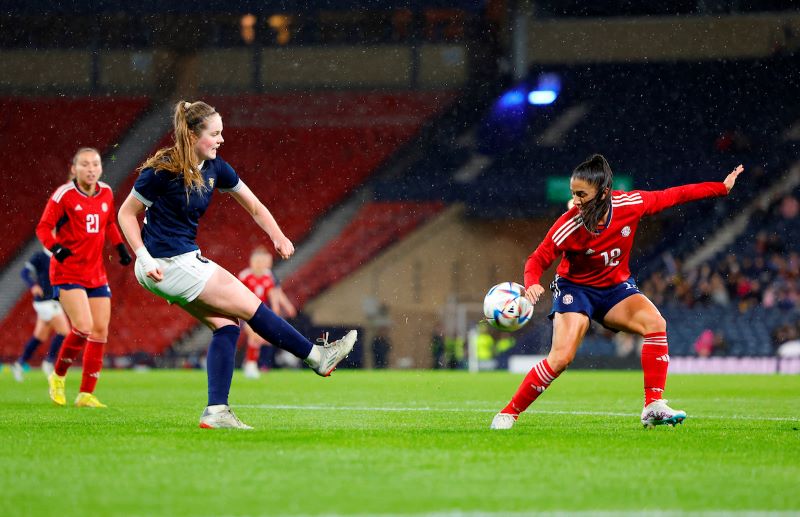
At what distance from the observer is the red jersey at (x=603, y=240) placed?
7883 millimetres

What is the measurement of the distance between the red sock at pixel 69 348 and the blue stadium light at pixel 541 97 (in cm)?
2247

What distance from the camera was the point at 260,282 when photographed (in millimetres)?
20297

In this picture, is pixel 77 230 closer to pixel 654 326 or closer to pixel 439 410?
pixel 439 410

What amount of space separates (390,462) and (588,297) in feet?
9.31

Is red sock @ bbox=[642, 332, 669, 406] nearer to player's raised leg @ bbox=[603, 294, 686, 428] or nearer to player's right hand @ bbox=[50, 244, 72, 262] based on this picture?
player's raised leg @ bbox=[603, 294, 686, 428]

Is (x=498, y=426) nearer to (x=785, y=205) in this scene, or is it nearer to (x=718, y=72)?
(x=785, y=205)

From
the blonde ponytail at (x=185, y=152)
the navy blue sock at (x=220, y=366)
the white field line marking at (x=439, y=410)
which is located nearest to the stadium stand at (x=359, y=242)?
the white field line marking at (x=439, y=410)

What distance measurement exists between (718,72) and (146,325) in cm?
1610

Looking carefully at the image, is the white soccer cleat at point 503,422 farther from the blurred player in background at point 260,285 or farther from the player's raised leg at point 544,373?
the blurred player in background at point 260,285

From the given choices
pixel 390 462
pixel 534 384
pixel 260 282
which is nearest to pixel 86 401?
pixel 534 384

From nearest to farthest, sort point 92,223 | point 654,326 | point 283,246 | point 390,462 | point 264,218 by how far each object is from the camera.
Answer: point 390,462 → point 283,246 → point 264,218 → point 654,326 → point 92,223

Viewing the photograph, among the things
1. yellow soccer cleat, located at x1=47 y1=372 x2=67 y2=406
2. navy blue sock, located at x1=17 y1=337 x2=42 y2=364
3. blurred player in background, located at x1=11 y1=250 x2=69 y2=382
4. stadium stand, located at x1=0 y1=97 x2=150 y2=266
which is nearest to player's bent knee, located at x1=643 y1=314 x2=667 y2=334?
yellow soccer cleat, located at x1=47 y1=372 x2=67 y2=406

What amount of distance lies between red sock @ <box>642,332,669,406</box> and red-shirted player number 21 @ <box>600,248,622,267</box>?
551 mm

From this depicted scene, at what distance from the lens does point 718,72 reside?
32.5 metres
